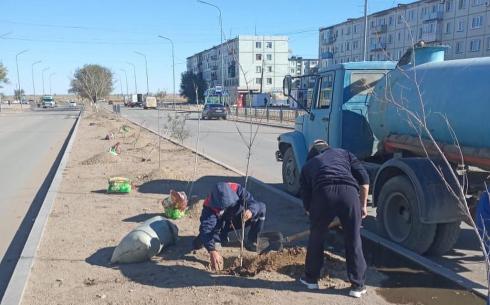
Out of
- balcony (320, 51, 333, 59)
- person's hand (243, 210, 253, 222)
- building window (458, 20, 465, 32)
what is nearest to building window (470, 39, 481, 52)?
building window (458, 20, 465, 32)

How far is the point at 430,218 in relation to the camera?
17.4ft

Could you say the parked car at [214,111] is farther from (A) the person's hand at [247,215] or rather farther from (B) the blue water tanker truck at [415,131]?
Result: (A) the person's hand at [247,215]

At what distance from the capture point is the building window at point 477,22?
5994 cm

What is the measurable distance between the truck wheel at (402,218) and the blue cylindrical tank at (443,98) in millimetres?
714

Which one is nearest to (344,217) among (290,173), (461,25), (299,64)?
(290,173)

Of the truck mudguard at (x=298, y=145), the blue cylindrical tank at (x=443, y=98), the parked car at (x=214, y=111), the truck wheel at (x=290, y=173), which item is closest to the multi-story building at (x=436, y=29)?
the parked car at (x=214, y=111)

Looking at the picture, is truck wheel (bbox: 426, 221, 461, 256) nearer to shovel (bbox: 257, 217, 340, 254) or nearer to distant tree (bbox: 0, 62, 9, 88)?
shovel (bbox: 257, 217, 340, 254)

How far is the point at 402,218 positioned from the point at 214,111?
39.4 m

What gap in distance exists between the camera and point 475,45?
6100 centimetres

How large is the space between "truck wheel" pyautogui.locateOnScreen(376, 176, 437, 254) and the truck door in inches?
75.9

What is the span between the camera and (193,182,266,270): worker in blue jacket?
5.06m

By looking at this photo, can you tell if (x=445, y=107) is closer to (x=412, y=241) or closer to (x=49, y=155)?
(x=412, y=241)

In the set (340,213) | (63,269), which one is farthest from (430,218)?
(63,269)

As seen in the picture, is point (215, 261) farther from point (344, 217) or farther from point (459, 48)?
point (459, 48)
